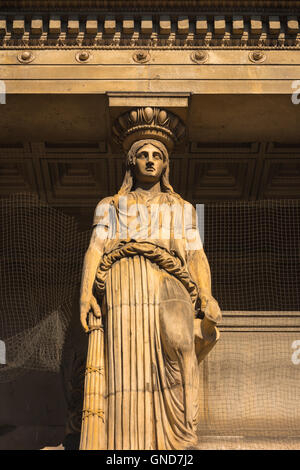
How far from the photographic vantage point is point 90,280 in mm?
8367

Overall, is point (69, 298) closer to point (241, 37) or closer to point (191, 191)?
point (191, 191)

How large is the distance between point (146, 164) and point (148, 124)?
18.1 inches

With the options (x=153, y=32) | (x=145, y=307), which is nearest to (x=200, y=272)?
(x=145, y=307)

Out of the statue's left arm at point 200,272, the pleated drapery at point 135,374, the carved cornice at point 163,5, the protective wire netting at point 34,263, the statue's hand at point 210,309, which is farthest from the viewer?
the protective wire netting at point 34,263

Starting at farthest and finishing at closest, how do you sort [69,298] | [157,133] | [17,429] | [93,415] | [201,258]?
[69,298], [17,429], [157,133], [201,258], [93,415]

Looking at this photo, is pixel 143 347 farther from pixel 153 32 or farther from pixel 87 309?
pixel 153 32

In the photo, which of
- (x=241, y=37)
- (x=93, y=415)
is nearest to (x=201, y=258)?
(x=93, y=415)

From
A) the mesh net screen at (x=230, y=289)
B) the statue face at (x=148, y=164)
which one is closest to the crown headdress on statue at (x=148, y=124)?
the statue face at (x=148, y=164)

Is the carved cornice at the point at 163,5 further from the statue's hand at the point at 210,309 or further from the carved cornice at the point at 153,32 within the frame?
the statue's hand at the point at 210,309

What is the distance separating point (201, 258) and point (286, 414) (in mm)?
2498

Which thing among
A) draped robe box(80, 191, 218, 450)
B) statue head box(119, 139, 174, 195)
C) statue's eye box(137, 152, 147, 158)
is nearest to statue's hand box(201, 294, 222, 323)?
draped robe box(80, 191, 218, 450)

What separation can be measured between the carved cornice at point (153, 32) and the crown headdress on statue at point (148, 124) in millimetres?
792

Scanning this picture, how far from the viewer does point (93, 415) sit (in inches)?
299

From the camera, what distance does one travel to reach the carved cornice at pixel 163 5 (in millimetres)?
9477
